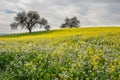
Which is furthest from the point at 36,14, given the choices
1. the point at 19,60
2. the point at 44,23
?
the point at 19,60

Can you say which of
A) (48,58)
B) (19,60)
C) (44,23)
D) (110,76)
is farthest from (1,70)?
(44,23)

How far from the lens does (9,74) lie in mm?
11531

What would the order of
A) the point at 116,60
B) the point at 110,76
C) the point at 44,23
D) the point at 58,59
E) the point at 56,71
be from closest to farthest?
1. the point at 110,76
2. the point at 56,71
3. the point at 116,60
4. the point at 58,59
5. the point at 44,23

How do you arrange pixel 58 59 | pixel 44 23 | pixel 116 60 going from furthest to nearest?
pixel 44 23, pixel 58 59, pixel 116 60

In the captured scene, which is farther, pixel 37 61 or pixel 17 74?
pixel 37 61

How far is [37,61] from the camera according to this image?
13.4m

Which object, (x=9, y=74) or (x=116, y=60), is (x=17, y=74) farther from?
(x=116, y=60)

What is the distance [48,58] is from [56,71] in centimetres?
219

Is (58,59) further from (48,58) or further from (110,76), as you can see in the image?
(110,76)

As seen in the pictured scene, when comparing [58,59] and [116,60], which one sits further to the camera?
[58,59]

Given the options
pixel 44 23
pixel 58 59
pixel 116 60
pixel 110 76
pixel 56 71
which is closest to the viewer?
pixel 110 76

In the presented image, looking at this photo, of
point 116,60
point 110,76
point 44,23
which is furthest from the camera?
point 44,23

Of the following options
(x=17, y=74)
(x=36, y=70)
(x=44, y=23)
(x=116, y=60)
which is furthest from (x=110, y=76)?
(x=44, y=23)

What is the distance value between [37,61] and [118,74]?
399 centimetres
